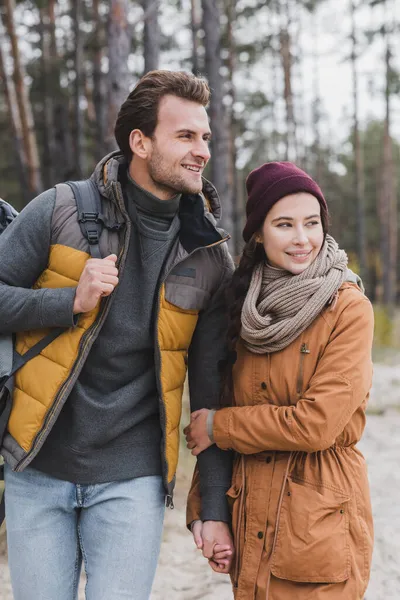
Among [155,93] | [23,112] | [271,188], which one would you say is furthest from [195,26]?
[271,188]

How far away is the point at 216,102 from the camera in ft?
28.8

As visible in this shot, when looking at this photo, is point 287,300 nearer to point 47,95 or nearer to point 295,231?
point 295,231

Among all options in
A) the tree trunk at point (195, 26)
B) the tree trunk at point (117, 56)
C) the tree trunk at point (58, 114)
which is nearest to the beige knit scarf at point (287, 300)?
the tree trunk at point (117, 56)

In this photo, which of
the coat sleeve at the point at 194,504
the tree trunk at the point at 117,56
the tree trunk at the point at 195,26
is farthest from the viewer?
the tree trunk at the point at 195,26

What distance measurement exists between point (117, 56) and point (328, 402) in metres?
5.16

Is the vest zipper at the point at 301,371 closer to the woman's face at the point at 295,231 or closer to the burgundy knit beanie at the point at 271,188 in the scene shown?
the woman's face at the point at 295,231

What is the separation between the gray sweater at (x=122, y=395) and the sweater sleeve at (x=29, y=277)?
0.22m

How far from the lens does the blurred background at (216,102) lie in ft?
18.1

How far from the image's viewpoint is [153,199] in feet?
7.74

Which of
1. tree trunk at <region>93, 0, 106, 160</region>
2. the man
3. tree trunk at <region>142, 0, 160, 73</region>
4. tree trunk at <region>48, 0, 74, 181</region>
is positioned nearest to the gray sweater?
the man

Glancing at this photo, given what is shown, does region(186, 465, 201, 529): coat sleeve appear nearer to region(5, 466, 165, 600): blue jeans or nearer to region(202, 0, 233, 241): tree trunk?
region(5, 466, 165, 600): blue jeans

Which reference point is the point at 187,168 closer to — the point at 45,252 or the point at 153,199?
the point at 153,199

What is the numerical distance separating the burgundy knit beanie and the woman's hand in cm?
76

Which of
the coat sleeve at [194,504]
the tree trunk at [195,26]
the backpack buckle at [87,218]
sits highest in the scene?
the tree trunk at [195,26]
